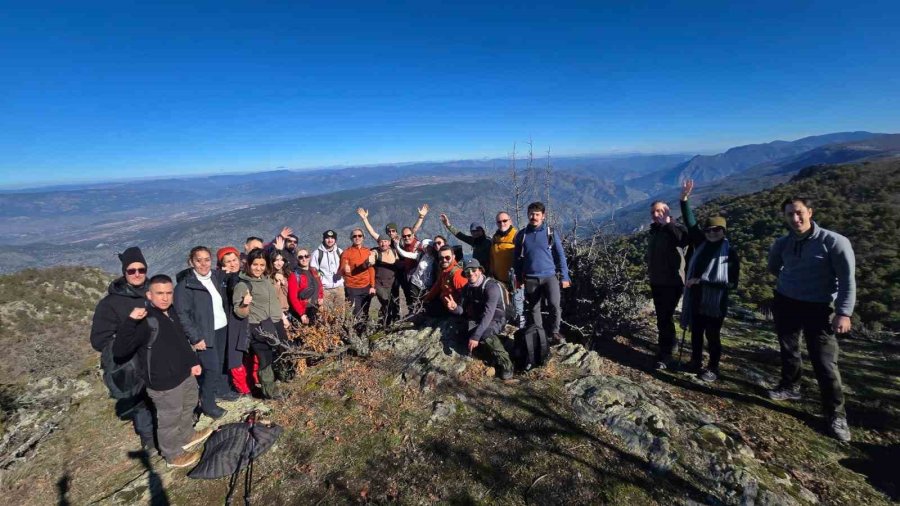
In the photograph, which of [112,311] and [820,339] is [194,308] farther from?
[820,339]

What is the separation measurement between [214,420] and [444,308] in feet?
14.0

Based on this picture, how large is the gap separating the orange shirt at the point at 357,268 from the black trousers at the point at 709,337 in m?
5.90

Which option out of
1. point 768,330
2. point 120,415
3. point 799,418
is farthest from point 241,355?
point 768,330

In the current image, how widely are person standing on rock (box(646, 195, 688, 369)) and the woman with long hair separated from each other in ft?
20.5

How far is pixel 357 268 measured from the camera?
7484 mm

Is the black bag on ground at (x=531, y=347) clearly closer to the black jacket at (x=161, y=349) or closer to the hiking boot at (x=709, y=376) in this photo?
the hiking boot at (x=709, y=376)

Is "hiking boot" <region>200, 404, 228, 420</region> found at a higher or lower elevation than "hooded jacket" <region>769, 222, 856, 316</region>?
lower

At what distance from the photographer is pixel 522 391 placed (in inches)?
213

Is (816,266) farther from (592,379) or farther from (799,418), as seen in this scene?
(592,379)

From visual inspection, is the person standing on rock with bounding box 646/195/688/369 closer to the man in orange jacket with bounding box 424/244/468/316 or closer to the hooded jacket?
the hooded jacket

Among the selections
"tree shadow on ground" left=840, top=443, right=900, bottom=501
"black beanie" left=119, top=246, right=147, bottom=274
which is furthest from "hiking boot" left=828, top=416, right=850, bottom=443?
"black beanie" left=119, top=246, right=147, bottom=274

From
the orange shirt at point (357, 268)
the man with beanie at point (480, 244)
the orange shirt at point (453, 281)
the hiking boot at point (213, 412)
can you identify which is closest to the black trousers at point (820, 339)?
the orange shirt at point (453, 281)

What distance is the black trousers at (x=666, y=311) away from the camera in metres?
5.76

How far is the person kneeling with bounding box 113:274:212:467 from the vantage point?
403cm
